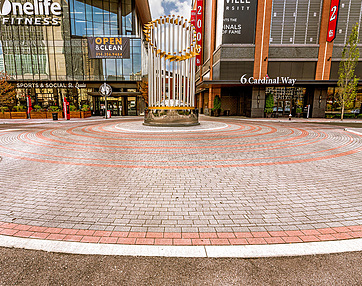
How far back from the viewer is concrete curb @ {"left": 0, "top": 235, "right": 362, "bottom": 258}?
111 inches

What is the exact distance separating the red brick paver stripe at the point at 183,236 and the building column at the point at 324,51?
105 ft

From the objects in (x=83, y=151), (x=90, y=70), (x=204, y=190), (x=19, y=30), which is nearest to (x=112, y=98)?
(x=90, y=70)

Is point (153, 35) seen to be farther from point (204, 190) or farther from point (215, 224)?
point (215, 224)

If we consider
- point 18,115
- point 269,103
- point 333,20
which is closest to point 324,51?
point 333,20

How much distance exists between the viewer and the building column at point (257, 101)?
1156 inches

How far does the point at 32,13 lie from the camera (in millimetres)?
33688

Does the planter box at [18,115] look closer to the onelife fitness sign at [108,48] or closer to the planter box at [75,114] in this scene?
the planter box at [75,114]

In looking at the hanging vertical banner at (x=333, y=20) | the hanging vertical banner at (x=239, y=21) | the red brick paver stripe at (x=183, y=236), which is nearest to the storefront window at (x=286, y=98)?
the hanging vertical banner at (x=333, y=20)

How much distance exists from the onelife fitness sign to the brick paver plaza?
95.7ft

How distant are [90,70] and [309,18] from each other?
107ft

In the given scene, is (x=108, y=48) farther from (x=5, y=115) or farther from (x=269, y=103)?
(x=269, y=103)

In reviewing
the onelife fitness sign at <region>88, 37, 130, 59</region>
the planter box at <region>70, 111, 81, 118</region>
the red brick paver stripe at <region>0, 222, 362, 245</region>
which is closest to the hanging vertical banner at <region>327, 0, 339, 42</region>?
the onelife fitness sign at <region>88, 37, 130, 59</region>

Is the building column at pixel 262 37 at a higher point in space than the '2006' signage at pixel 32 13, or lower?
lower

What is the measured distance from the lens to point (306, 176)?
19.2 feet
